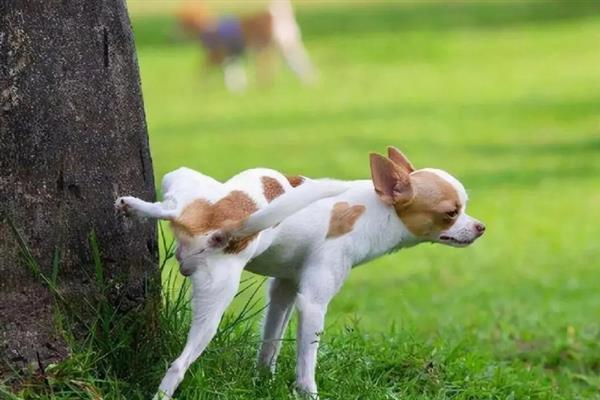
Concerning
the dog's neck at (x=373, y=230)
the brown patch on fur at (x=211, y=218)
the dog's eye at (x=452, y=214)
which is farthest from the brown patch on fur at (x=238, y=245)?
the dog's eye at (x=452, y=214)

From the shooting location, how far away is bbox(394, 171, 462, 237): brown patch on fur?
16.4 ft

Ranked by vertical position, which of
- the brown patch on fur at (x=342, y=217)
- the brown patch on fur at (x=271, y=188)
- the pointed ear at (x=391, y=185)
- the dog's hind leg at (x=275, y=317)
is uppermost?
the brown patch on fur at (x=271, y=188)

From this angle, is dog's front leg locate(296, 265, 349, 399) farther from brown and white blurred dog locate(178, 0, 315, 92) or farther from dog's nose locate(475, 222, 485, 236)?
brown and white blurred dog locate(178, 0, 315, 92)

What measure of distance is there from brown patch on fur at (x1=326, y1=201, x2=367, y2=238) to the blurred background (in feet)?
→ 4.98

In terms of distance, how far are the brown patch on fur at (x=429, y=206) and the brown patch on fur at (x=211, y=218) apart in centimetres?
62

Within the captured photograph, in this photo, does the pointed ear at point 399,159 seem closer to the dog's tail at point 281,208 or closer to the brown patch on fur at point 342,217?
the brown patch on fur at point 342,217

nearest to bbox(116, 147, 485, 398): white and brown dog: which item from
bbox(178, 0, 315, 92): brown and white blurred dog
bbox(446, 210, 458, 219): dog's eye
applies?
bbox(446, 210, 458, 219): dog's eye

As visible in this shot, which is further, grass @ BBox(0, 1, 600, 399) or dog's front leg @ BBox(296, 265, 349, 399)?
grass @ BBox(0, 1, 600, 399)

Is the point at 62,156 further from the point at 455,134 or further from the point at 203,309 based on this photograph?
the point at 455,134

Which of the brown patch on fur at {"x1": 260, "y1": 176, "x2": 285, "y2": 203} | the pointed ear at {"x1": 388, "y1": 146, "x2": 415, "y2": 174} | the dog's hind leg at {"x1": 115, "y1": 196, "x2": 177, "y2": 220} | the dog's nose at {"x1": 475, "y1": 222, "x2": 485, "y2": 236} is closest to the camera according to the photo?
the dog's hind leg at {"x1": 115, "y1": 196, "x2": 177, "y2": 220}

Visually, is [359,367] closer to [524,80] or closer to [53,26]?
[53,26]

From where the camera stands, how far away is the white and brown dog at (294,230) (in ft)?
15.0

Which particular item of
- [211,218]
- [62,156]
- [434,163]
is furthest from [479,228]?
[434,163]

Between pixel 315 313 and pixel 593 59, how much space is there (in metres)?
21.2
